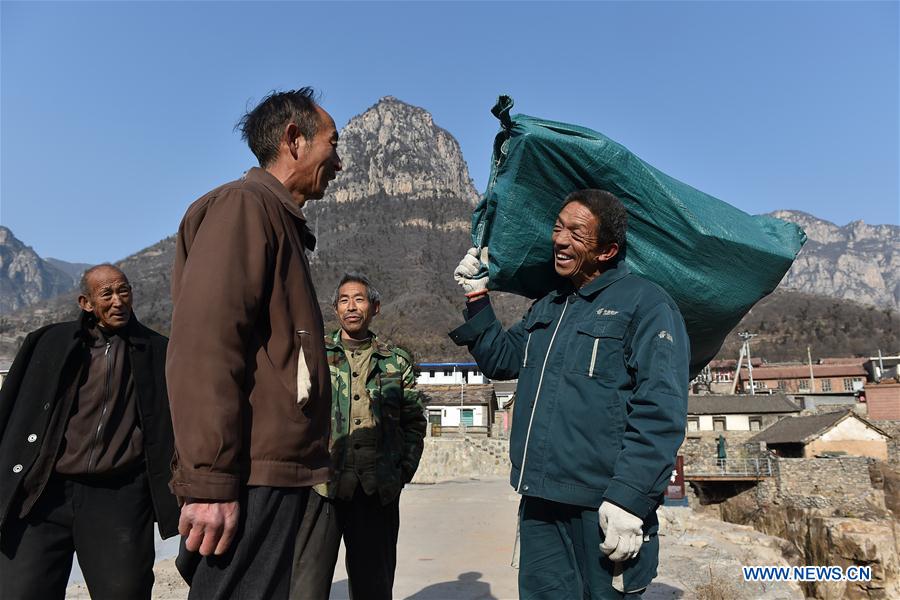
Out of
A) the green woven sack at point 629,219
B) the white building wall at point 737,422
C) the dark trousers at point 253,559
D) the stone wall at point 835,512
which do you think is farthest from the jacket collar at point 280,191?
the white building wall at point 737,422

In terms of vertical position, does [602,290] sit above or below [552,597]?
above

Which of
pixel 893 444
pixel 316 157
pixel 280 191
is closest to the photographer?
pixel 280 191

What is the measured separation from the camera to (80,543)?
249 cm

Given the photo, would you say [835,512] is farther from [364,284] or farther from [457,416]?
[364,284]

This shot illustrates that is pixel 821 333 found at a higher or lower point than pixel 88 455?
higher

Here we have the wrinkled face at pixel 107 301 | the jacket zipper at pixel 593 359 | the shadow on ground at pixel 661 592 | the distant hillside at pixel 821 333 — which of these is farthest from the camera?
the distant hillside at pixel 821 333

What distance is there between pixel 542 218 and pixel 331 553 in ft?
5.13

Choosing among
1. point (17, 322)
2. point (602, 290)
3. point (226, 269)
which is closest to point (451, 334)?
point (602, 290)

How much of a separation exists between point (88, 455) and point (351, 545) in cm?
112

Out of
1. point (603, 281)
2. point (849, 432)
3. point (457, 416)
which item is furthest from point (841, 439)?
point (603, 281)

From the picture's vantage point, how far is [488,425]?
118ft

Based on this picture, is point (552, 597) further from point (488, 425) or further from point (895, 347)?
point (895, 347)

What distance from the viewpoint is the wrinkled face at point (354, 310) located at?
3.27 m

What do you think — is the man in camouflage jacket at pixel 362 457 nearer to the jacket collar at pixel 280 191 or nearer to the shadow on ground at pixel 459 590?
the jacket collar at pixel 280 191
